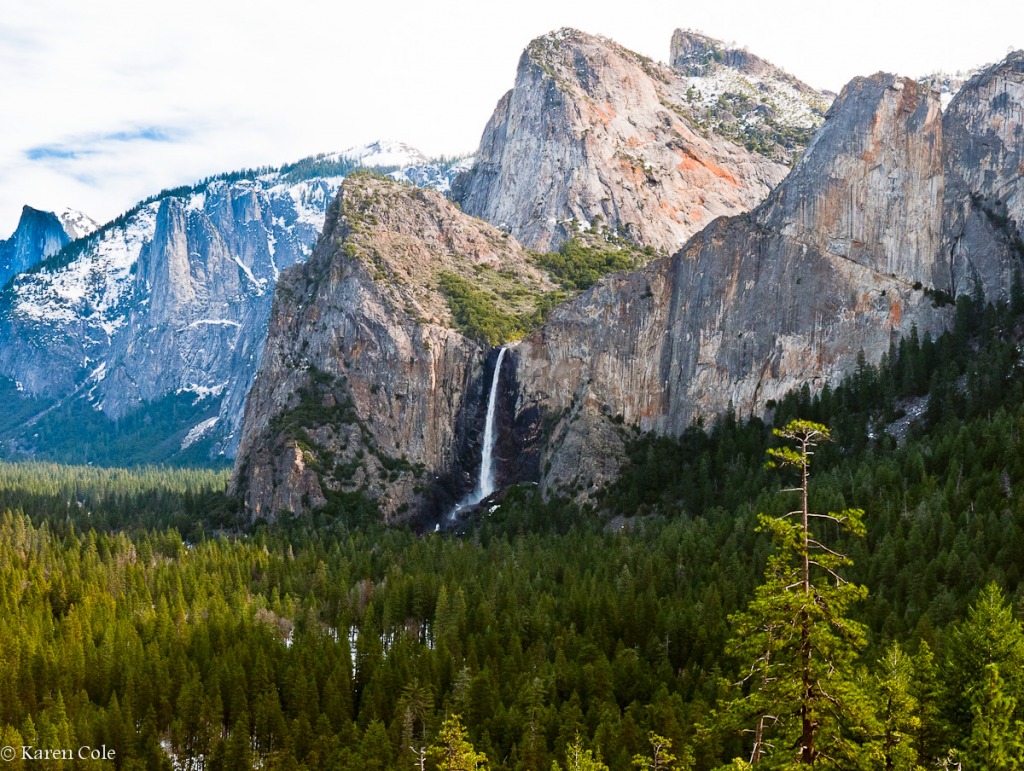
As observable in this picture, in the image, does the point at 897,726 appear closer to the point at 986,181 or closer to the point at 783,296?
the point at 783,296

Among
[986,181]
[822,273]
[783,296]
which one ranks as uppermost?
[986,181]

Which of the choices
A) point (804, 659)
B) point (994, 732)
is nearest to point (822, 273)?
point (994, 732)

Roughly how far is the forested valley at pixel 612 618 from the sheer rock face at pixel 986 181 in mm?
7048

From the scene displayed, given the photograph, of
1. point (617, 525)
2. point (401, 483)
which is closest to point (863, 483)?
point (617, 525)

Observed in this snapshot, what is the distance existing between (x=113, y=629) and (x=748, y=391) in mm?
100312

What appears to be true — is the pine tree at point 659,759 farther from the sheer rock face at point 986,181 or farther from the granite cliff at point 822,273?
the sheer rock face at point 986,181

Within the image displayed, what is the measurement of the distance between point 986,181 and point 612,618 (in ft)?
315

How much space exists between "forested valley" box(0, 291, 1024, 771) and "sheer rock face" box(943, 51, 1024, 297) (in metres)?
7.05

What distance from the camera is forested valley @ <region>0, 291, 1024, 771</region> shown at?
1693 inches

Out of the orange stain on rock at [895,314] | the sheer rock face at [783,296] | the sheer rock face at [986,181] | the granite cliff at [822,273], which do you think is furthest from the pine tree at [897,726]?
the sheer rock face at [986,181]

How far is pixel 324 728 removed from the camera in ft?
309

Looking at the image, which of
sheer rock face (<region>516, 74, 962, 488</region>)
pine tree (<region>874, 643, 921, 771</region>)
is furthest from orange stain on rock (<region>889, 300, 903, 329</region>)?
pine tree (<region>874, 643, 921, 771</region>)

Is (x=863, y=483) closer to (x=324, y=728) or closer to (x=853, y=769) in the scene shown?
(x=324, y=728)

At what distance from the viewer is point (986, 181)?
545 feet
